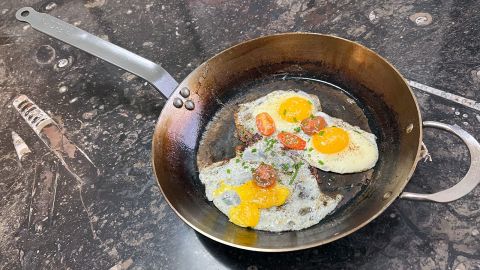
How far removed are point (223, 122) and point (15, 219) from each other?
4.29 ft

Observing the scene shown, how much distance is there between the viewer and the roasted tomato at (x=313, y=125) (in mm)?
2168

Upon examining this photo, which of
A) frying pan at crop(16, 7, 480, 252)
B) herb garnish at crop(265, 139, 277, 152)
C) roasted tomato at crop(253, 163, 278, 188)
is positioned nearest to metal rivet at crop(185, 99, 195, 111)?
frying pan at crop(16, 7, 480, 252)

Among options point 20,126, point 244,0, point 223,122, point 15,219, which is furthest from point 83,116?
point 244,0

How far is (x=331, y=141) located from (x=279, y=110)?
1.19ft

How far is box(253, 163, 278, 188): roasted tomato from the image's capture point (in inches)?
77.3

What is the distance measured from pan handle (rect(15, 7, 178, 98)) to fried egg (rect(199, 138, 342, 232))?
55 cm

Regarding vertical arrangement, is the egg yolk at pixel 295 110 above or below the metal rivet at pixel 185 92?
below

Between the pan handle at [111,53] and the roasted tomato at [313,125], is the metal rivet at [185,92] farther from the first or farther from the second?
the roasted tomato at [313,125]

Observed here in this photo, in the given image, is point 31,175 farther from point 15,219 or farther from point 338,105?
point 338,105

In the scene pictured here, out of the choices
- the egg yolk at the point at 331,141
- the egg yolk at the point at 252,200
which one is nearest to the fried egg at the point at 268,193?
the egg yolk at the point at 252,200

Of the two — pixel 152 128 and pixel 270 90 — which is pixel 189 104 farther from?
pixel 270 90

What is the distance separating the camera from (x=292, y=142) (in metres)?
2.16

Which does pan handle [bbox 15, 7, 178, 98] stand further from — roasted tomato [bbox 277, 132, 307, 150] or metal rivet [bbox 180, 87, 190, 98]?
roasted tomato [bbox 277, 132, 307, 150]

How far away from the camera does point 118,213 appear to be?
7.39 feet
